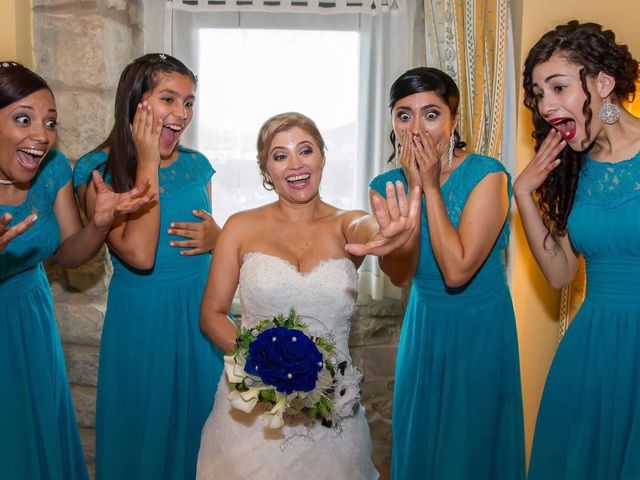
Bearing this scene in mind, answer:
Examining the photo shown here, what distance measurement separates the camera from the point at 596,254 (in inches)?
88.4

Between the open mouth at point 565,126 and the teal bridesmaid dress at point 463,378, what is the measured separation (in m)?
0.30

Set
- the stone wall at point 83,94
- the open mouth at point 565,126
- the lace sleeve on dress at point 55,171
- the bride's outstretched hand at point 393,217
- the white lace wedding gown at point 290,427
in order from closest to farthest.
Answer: the bride's outstretched hand at point 393,217 → the white lace wedding gown at point 290,427 → the open mouth at point 565,126 → the lace sleeve on dress at point 55,171 → the stone wall at point 83,94

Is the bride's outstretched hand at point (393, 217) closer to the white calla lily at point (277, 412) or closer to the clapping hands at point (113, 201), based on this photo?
the white calla lily at point (277, 412)

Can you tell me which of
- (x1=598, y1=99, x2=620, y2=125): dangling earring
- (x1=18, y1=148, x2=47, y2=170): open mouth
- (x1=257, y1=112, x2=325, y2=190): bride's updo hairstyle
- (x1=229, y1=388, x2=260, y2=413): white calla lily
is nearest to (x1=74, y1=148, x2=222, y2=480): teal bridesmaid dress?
(x1=18, y1=148, x2=47, y2=170): open mouth

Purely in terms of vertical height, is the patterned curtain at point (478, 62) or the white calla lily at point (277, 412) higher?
the patterned curtain at point (478, 62)

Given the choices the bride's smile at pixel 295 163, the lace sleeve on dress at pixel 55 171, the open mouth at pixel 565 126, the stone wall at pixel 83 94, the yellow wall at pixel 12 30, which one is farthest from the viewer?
the stone wall at pixel 83 94

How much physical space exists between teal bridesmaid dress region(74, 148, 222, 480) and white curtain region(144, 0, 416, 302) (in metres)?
1.19

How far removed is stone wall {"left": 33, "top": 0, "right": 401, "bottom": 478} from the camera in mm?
3445

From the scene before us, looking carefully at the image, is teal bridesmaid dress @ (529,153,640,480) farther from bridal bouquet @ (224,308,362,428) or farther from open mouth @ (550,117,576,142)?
bridal bouquet @ (224,308,362,428)

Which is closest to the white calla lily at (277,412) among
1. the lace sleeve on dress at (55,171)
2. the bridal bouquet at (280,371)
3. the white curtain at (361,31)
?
the bridal bouquet at (280,371)

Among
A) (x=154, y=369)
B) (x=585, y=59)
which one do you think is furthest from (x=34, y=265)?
(x=585, y=59)

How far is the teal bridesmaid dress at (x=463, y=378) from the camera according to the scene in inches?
98.7

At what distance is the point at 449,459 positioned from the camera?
2479 mm

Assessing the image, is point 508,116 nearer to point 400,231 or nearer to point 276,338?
point 400,231
